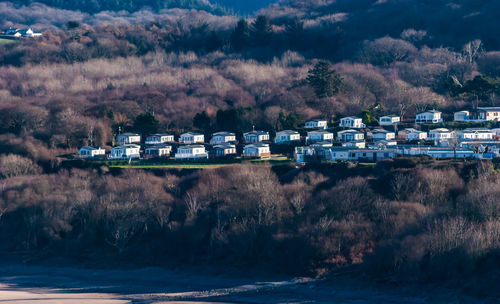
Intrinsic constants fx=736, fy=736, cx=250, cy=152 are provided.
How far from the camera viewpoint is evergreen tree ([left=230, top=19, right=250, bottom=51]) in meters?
98.2

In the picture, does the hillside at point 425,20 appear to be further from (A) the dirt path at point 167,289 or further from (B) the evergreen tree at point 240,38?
(A) the dirt path at point 167,289

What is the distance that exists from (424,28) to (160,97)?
138ft

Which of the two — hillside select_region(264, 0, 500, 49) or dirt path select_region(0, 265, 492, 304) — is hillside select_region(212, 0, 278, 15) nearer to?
hillside select_region(264, 0, 500, 49)

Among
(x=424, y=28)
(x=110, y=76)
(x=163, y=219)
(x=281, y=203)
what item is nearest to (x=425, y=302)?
(x=281, y=203)

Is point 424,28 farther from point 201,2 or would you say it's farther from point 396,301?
point 201,2

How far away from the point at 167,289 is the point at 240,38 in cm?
6934

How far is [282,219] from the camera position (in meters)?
36.4

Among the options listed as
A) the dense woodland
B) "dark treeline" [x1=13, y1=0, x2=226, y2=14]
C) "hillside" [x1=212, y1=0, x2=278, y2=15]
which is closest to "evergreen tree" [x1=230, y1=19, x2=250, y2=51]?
the dense woodland

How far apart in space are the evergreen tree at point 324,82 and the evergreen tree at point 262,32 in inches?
1247

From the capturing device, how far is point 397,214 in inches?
1380

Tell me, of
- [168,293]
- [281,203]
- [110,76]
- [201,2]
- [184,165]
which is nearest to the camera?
[168,293]

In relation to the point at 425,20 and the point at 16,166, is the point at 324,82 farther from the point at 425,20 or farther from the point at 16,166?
the point at 425,20

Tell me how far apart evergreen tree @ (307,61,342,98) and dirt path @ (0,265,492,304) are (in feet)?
110

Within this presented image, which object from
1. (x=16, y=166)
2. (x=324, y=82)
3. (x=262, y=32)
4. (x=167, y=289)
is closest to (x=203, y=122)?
(x=324, y=82)
